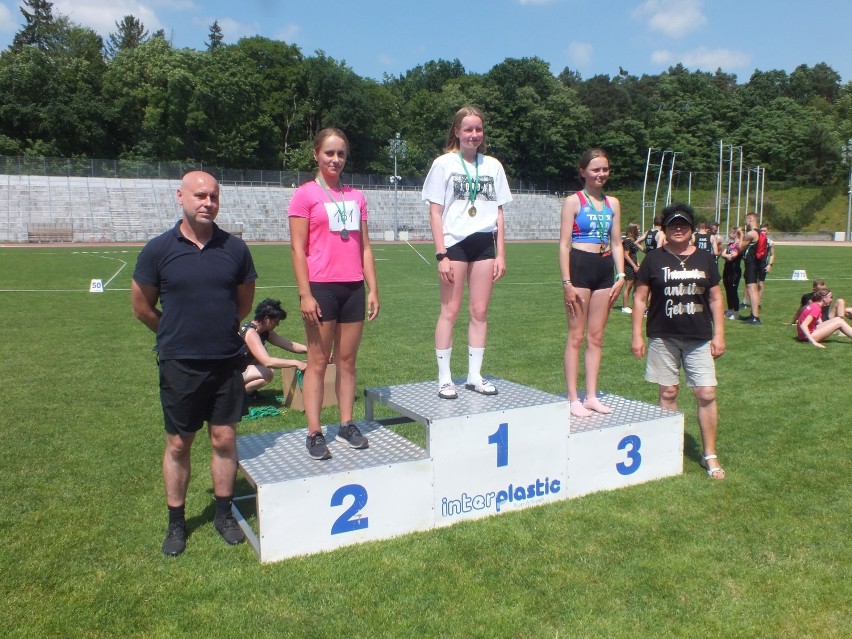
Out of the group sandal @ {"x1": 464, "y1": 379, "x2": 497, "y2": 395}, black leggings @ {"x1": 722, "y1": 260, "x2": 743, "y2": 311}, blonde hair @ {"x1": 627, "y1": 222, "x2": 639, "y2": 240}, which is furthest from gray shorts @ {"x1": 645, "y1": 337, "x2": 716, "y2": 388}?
blonde hair @ {"x1": 627, "y1": 222, "x2": 639, "y2": 240}

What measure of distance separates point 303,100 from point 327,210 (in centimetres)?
8172

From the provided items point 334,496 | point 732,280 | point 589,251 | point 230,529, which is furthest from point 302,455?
point 732,280

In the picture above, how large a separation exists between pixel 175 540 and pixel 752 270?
11.7 metres

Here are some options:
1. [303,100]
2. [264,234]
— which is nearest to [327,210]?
[264,234]

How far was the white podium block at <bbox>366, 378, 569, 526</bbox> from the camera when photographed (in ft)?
14.9

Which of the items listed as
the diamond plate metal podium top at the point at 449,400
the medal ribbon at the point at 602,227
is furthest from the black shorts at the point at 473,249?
the diamond plate metal podium top at the point at 449,400

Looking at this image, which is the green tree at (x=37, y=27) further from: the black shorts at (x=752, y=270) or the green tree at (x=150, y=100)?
the black shorts at (x=752, y=270)

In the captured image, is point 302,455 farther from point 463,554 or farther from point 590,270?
point 590,270

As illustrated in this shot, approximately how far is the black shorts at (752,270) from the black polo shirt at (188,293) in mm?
11367

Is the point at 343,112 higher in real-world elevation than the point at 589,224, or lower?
higher

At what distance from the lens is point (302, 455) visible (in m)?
4.57

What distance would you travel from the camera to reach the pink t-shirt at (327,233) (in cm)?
433

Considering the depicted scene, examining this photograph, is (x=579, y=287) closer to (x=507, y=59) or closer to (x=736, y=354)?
(x=736, y=354)

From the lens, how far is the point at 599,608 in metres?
3.43
